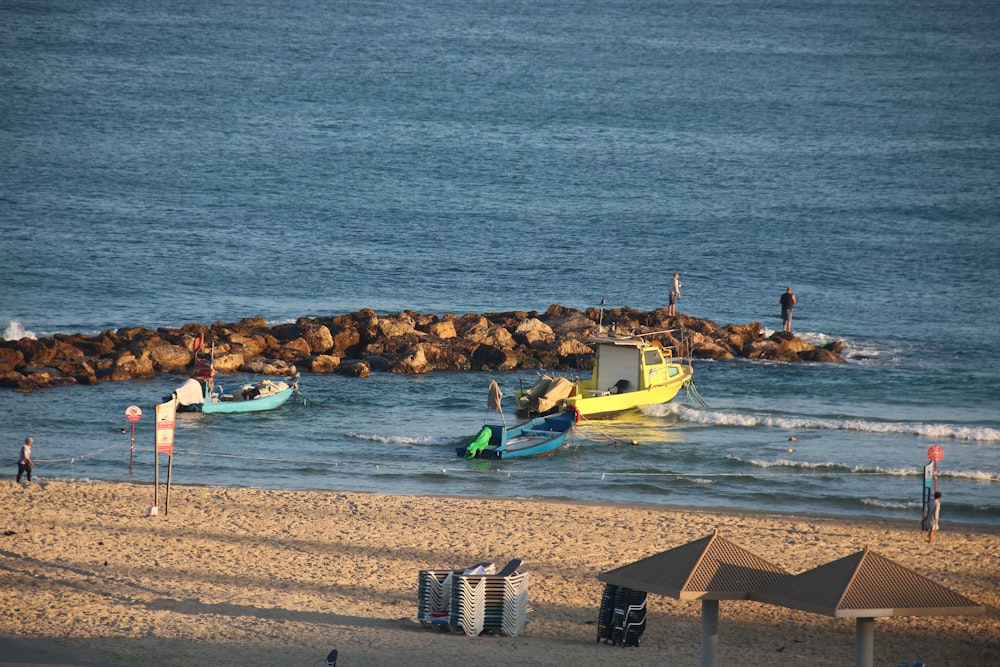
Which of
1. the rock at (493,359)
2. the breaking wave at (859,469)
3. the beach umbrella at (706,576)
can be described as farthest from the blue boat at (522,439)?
the beach umbrella at (706,576)

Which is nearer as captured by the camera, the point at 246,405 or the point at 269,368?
the point at 246,405

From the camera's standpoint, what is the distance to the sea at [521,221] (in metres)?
24.7

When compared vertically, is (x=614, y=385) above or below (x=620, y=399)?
above

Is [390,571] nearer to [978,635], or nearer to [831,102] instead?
[978,635]

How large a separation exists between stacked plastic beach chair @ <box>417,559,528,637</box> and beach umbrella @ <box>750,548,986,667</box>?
3.21 meters

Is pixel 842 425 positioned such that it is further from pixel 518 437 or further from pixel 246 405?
pixel 246 405

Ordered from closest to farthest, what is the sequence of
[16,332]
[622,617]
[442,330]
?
[622,617], [442,330], [16,332]

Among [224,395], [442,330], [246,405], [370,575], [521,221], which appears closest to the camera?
[370,575]

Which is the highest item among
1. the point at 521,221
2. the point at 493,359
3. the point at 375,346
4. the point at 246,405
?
the point at 521,221

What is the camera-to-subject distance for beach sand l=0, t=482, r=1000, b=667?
13367 mm

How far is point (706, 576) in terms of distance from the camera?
11609mm

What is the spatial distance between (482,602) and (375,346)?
19492mm

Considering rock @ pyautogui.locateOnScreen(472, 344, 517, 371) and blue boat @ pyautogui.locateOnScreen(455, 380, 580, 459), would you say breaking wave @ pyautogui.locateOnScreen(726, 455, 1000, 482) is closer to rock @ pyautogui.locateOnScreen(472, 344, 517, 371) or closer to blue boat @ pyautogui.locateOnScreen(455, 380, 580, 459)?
blue boat @ pyautogui.locateOnScreen(455, 380, 580, 459)

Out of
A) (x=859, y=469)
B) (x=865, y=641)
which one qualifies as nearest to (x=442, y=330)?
(x=859, y=469)
